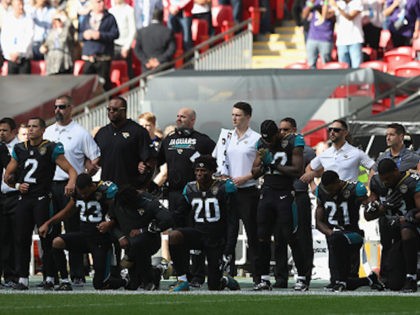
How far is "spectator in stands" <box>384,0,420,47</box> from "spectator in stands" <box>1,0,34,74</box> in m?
6.11

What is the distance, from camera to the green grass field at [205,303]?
1349 centimetres

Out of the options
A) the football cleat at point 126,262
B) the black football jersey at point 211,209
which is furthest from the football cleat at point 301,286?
the football cleat at point 126,262

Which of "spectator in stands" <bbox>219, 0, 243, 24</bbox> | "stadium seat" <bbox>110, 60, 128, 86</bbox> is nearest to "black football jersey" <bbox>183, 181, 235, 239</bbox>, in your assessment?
"stadium seat" <bbox>110, 60, 128, 86</bbox>

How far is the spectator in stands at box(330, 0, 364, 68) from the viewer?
2525 cm

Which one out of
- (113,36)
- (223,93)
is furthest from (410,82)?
(113,36)

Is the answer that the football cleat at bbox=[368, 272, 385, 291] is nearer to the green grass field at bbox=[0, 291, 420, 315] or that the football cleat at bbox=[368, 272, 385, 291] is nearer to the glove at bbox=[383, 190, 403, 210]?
the glove at bbox=[383, 190, 403, 210]

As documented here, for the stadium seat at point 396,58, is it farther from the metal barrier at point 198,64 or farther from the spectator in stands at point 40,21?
the spectator in stands at point 40,21

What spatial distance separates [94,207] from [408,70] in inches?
348

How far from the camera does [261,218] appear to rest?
16516 millimetres

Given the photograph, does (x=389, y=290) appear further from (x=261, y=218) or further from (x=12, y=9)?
(x=12, y=9)

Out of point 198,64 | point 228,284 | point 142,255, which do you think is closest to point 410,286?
point 228,284

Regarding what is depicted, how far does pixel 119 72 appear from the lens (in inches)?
1065

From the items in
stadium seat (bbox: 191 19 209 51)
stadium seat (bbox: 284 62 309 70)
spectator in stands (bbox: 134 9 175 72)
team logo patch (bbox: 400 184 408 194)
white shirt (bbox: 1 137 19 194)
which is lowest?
team logo patch (bbox: 400 184 408 194)

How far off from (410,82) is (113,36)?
18.8 ft
